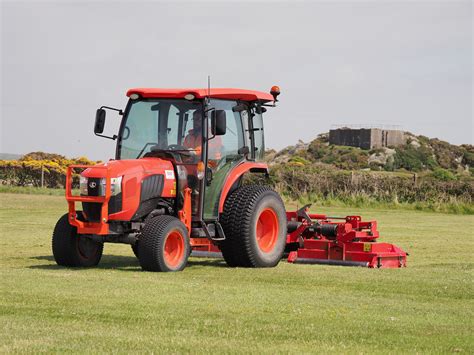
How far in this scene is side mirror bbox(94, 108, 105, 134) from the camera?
46.3ft

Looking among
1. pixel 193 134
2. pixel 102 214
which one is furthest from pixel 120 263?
pixel 193 134

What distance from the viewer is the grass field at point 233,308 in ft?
25.9

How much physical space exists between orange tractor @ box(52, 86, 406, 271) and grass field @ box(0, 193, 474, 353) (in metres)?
0.42

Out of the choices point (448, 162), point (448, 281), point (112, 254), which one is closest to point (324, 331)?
point (448, 281)

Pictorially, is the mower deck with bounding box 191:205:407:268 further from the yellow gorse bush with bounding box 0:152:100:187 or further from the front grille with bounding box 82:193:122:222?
the yellow gorse bush with bounding box 0:152:100:187

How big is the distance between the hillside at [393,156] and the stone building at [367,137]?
69 cm

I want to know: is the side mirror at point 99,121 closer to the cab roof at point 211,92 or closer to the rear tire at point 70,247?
the cab roof at point 211,92

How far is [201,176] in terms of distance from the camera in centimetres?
1374

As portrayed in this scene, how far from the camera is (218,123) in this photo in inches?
528

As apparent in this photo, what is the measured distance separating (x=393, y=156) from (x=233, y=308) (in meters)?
52.4

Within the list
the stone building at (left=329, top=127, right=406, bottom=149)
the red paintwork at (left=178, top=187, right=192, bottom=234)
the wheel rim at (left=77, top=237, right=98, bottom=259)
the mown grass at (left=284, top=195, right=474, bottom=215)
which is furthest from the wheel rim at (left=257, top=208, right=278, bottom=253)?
the stone building at (left=329, top=127, right=406, bottom=149)

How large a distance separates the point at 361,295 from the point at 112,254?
651 centimetres

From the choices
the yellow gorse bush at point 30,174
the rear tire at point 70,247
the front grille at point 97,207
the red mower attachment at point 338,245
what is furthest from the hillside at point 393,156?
the front grille at point 97,207

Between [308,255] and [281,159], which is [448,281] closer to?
[308,255]
